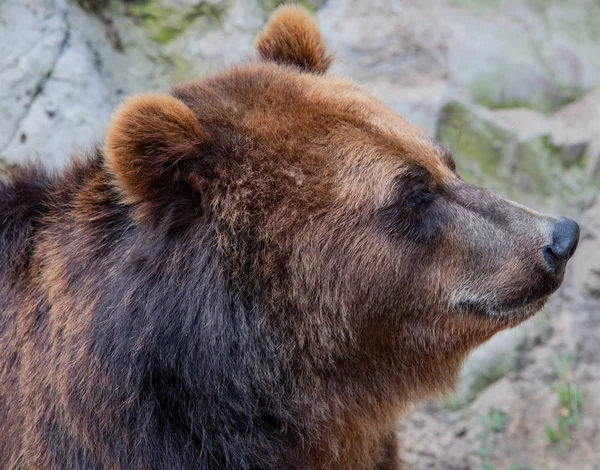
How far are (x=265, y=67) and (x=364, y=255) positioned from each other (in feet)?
3.13

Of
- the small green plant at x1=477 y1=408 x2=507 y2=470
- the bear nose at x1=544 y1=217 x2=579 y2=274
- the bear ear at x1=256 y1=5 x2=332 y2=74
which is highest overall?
the bear ear at x1=256 y1=5 x2=332 y2=74

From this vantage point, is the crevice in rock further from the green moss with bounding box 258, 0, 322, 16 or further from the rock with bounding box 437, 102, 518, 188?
the rock with bounding box 437, 102, 518, 188

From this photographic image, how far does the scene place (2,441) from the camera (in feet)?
9.59

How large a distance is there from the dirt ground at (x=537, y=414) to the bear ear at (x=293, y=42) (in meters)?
2.40

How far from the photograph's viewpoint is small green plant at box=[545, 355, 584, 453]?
15.1 feet

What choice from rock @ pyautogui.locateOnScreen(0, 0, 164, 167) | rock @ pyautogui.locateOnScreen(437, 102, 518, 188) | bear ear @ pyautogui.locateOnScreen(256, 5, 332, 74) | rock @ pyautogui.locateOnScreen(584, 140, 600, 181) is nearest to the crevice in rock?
rock @ pyautogui.locateOnScreen(0, 0, 164, 167)

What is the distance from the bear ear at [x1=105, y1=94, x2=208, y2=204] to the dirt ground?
9.60 feet

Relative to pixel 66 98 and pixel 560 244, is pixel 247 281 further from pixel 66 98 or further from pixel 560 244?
pixel 66 98

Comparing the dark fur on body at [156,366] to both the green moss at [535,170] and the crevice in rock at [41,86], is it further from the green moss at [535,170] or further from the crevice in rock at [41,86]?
the green moss at [535,170]

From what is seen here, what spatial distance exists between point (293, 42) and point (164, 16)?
282 centimetres

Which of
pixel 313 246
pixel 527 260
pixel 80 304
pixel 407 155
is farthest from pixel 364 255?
pixel 80 304

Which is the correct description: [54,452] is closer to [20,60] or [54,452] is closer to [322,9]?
[20,60]

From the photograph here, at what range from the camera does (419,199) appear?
2.88 metres

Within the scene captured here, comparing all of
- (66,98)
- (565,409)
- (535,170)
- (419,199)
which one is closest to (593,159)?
(535,170)
